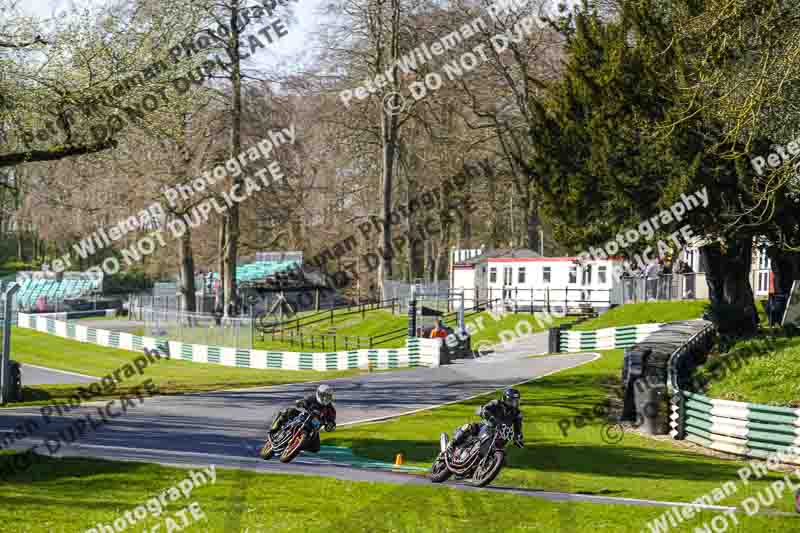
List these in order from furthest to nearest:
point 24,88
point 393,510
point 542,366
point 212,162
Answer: point 212,162, point 542,366, point 24,88, point 393,510

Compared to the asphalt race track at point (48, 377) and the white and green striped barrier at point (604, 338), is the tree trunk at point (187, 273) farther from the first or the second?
the white and green striped barrier at point (604, 338)

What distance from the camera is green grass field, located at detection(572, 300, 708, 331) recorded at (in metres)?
35.8

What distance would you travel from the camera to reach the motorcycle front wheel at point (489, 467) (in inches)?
480

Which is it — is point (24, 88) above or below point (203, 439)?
above

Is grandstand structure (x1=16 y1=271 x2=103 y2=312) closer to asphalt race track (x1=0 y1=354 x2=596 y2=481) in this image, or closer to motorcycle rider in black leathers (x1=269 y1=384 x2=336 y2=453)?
asphalt race track (x1=0 y1=354 x2=596 y2=481)

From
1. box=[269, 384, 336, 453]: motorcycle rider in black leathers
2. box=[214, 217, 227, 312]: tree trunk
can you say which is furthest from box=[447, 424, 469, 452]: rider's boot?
box=[214, 217, 227, 312]: tree trunk

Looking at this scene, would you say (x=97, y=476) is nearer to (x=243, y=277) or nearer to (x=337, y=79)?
(x=337, y=79)

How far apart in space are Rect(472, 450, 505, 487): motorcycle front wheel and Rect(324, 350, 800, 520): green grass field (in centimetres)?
129

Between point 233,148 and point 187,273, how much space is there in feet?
31.2

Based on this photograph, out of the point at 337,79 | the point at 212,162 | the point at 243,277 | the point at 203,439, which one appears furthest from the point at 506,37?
the point at 203,439

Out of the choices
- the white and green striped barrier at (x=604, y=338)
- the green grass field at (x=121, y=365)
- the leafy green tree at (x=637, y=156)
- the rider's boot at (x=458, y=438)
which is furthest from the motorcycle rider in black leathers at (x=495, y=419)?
the white and green striped barrier at (x=604, y=338)

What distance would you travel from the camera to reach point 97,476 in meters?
13.4

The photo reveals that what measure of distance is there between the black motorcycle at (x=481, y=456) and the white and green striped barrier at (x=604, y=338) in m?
20.5

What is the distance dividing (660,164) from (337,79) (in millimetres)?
26334
